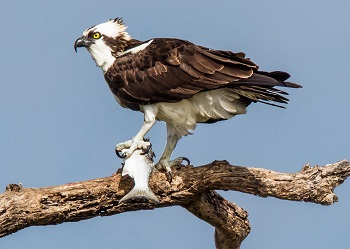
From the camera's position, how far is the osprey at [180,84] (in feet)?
35.5

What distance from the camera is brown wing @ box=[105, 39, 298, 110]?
428 inches

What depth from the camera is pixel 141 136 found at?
1123cm

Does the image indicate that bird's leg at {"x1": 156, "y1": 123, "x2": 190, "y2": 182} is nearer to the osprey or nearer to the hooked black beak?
the osprey

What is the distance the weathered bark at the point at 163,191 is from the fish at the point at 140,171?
16cm

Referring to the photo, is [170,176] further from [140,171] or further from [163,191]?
[140,171]

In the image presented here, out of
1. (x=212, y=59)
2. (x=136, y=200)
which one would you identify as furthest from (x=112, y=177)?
(x=212, y=59)

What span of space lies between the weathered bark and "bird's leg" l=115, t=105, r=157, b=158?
14.1 inches

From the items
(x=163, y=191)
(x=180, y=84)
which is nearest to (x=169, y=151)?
(x=163, y=191)

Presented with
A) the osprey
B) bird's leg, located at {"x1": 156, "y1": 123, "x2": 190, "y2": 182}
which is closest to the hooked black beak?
the osprey

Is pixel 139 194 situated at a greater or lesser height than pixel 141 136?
lesser

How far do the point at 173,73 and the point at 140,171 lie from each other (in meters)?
1.28

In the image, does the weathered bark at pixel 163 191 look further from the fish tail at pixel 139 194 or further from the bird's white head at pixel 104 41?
the bird's white head at pixel 104 41

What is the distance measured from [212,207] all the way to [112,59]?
2.28m

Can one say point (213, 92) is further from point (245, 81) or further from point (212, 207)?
point (212, 207)
